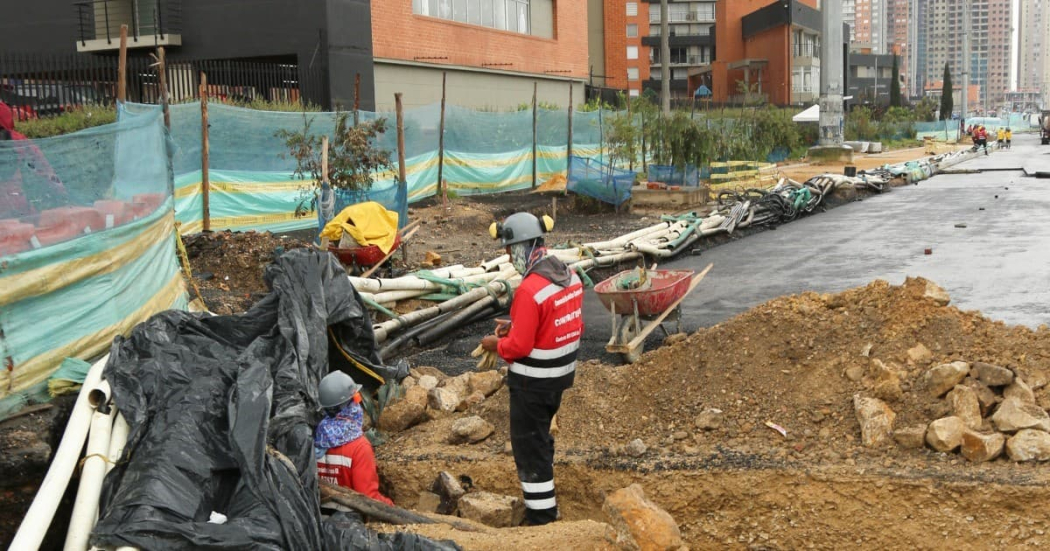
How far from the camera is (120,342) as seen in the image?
6383 millimetres

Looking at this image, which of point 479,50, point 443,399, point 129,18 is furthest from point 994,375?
point 479,50

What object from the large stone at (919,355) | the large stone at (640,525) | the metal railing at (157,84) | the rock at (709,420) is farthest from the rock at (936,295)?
the metal railing at (157,84)

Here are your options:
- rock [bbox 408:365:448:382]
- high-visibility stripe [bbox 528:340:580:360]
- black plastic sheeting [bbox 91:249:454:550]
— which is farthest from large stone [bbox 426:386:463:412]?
high-visibility stripe [bbox 528:340:580:360]

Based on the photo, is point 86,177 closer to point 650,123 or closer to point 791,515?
point 791,515

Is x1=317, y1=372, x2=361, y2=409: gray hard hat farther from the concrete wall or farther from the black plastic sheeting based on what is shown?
the concrete wall

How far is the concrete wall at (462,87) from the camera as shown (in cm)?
2942

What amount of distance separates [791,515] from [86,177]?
5.50 metres

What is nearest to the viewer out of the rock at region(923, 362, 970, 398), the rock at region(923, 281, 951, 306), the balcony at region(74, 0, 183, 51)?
the rock at region(923, 362, 970, 398)

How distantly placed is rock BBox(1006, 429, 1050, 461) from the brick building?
2451 cm

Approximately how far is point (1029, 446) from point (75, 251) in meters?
6.16

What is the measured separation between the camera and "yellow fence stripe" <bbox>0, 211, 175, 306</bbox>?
580cm

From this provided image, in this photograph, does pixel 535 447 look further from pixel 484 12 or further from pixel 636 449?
pixel 484 12

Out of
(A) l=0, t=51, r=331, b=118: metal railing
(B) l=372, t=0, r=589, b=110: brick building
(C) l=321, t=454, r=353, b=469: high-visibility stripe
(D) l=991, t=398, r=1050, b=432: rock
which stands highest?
(B) l=372, t=0, r=589, b=110: brick building

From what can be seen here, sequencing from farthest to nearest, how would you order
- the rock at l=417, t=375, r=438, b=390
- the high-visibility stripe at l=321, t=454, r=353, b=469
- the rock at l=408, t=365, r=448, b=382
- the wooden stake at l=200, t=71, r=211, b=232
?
the wooden stake at l=200, t=71, r=211, b=232
the rock at l=408, t=365, r=448, b=382
the rock at l=417, t=375, r=438, b=390
the high-visibility stripe at l=321, t=454, r=353, b=469
